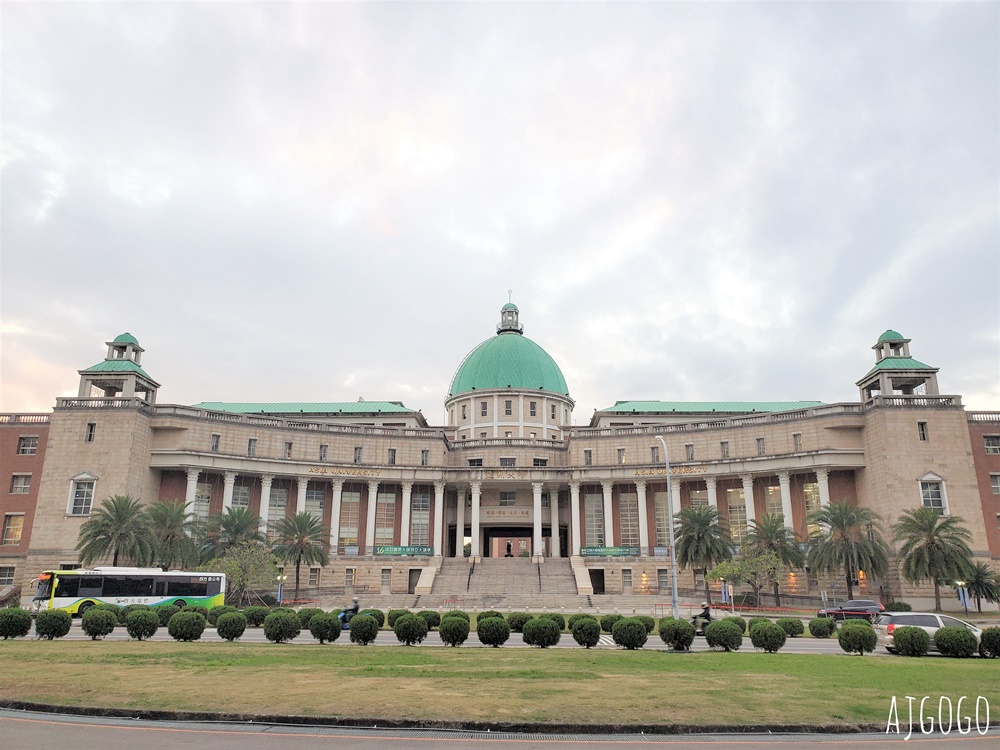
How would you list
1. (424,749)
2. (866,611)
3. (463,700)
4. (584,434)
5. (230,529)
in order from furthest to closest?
(584,434), (230,529), (866,611), (463,700), (424,749)

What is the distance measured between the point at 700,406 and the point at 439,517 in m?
40.4

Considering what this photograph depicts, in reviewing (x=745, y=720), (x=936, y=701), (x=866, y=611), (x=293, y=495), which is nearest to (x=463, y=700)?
(x=745, y=720)

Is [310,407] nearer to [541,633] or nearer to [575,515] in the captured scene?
[575,515]

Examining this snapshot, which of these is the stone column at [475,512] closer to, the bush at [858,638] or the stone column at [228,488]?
the stone column at [228,488]

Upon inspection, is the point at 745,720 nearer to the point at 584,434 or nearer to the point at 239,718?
the point at 239,718

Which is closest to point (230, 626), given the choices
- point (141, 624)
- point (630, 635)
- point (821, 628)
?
point (141, 624)

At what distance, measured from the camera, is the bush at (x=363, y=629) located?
1020 inches

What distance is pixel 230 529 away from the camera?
182 feet

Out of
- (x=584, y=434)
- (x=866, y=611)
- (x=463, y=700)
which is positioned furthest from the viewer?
(x=584, y=434)

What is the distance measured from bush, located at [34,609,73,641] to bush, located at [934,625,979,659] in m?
33.1

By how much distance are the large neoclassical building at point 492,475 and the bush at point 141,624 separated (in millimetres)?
34534

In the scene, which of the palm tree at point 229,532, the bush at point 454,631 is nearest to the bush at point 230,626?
the bush at point 454,631

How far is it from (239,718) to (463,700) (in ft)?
14.9

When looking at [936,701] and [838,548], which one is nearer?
[936,701]
